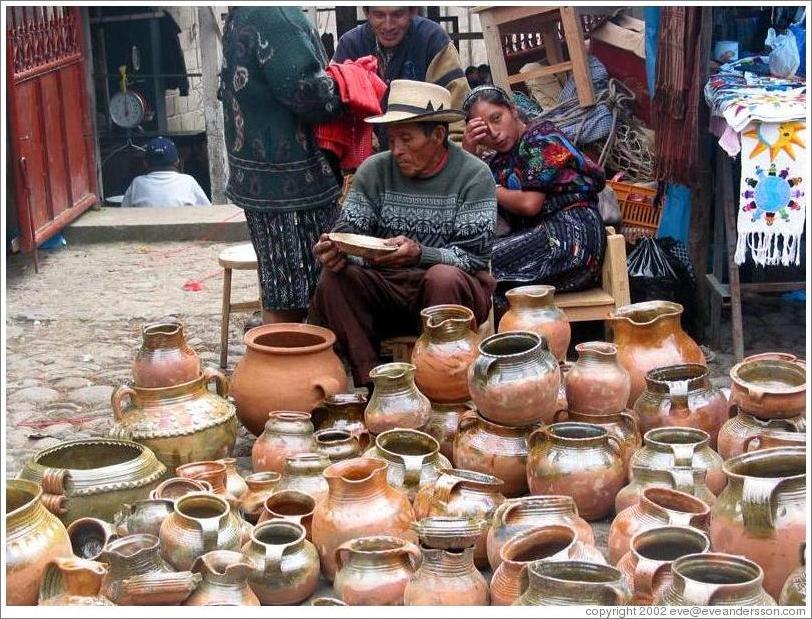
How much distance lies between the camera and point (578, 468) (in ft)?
12.0

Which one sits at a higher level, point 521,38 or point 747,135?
point 521,38

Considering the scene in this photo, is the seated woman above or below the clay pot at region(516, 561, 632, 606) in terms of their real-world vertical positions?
above

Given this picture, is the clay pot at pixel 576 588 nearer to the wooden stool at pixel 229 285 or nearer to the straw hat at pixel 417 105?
the straw hat at pixel 417 105

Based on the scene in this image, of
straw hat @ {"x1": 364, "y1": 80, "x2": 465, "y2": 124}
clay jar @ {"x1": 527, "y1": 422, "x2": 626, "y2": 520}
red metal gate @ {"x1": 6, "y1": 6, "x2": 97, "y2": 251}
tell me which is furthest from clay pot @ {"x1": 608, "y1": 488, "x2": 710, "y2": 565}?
red metal gate @ {"x1": 6, "y1": 6, "x2": 97, "y2": 251}

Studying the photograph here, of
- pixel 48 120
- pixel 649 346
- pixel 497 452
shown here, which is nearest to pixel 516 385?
pixel 497 452

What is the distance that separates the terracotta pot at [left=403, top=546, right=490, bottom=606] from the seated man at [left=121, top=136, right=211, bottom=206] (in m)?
7.13

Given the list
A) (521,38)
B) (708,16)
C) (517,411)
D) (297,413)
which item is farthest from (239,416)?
(521,38)

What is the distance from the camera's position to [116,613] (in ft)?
7.59

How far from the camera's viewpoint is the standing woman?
4.94 metres

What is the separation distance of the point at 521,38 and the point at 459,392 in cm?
362

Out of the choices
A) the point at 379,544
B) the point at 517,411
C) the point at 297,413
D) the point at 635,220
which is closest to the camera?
the point at 379,544

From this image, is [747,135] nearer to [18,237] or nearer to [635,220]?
[635,220]

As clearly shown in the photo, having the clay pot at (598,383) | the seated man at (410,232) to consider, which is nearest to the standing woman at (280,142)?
the seated man at (410,232)

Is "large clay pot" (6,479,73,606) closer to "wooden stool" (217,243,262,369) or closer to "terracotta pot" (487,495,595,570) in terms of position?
"terracotta pot" (487,495,595,570)
